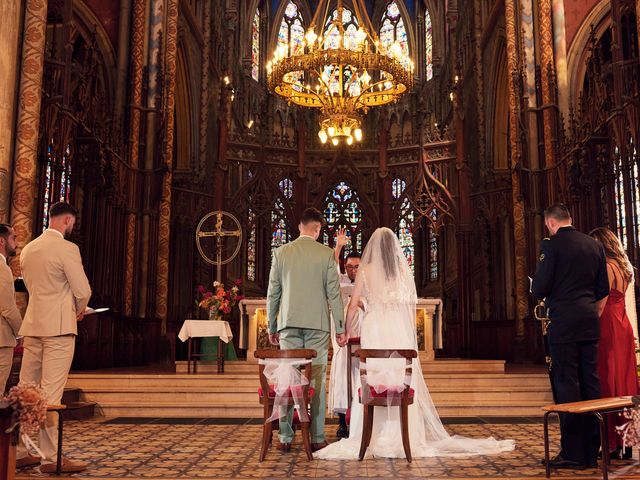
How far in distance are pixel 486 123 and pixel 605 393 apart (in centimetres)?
1420

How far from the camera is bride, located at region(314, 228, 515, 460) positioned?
5520 millimetres

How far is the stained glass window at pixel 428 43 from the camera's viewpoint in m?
26.6

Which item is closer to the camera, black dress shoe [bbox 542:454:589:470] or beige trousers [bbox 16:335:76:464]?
black dress shoe [bbox 542:454:589:470]

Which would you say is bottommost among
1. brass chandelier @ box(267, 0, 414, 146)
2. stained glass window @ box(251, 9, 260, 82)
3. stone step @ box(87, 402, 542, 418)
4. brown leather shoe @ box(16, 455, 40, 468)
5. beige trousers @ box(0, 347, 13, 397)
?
stone step @ box(87, 402, 542, 418)

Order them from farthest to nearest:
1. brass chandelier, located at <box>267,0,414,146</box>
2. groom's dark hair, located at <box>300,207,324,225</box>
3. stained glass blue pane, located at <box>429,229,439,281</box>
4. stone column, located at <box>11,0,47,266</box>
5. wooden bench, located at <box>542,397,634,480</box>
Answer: stained glass blue pane, located at <box>429,229,439,281</box>
brass chandelier, located at <box>267,0,414,146</box>
stone column, located at <box>11,0,47,266</box>
groom's dark hair, located at <box>300,207,324,225</box>
wooden bench, located at <box>542,397,634,480</box>

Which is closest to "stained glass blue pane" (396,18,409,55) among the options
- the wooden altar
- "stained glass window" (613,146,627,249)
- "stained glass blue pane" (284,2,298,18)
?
"stained glass blue pane" (284,2,298,18)

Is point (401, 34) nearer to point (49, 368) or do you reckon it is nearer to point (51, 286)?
point (51, 286)

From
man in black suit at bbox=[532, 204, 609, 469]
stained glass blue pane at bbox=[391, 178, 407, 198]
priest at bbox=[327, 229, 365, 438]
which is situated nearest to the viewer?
man in black suit at bbox=[532, 204, 609, 469]

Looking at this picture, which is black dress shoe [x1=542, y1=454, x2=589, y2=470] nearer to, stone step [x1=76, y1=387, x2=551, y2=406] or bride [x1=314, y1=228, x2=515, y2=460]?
bride [x1=314, y1=228, x2=515, y2=460]

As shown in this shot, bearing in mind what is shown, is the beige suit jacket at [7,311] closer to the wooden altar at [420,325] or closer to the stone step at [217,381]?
the stone step at [217,381]

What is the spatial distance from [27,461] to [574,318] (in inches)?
155

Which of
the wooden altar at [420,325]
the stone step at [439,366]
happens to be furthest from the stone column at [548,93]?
the stone step at [439,366]

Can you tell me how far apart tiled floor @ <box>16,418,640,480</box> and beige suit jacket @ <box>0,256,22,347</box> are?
3.11 ft

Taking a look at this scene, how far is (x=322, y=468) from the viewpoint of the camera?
16.0 feet
